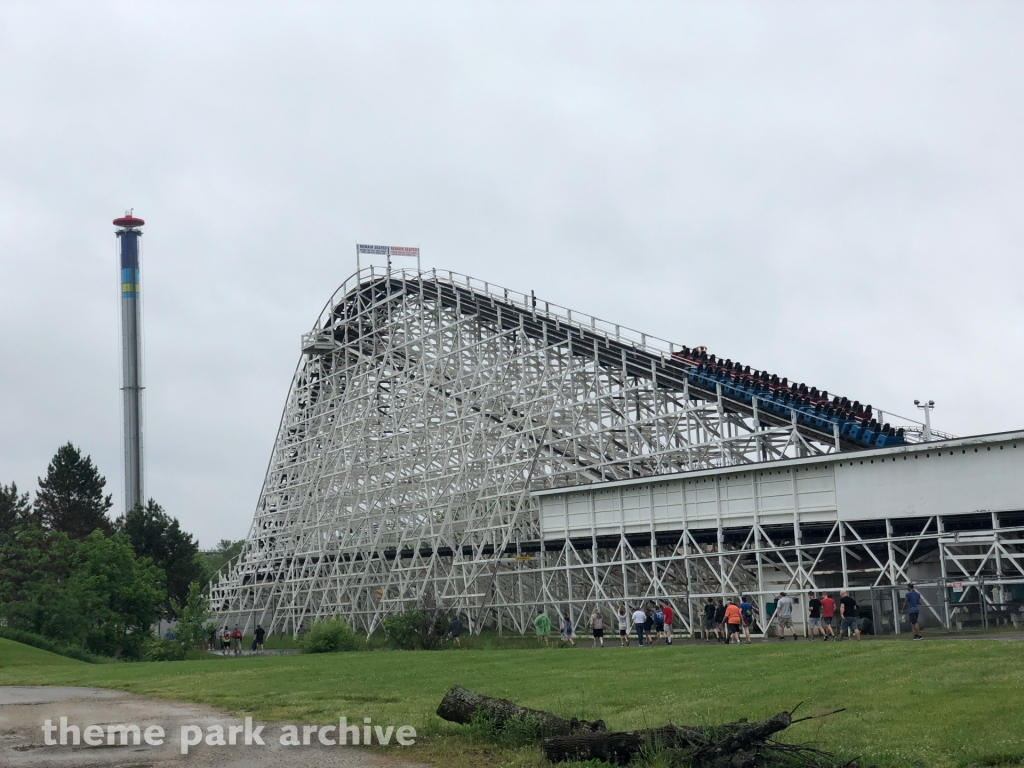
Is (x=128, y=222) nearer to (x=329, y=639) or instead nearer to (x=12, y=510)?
(x=12, y=510)

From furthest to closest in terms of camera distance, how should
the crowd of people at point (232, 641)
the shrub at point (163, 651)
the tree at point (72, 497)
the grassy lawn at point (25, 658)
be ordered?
1. the tree at point (72, 497)
2. the crowd of people at point (232, 641)
3. the shrub at point (163, 651)
4. the grassy lawn at point (25, 658)

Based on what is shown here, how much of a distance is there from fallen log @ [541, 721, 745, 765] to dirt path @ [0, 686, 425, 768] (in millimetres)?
1714

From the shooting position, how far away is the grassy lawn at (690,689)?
11.1 metres

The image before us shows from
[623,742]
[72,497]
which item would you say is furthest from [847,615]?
[72,497]

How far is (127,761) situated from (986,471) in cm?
2337

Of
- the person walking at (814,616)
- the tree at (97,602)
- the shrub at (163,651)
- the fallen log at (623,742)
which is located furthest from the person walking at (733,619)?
the tree at (97,602)

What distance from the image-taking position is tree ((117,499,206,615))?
212ft

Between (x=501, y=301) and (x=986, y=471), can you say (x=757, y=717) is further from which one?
(x=501, y=301)

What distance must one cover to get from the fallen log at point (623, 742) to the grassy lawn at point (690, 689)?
0.37 meters

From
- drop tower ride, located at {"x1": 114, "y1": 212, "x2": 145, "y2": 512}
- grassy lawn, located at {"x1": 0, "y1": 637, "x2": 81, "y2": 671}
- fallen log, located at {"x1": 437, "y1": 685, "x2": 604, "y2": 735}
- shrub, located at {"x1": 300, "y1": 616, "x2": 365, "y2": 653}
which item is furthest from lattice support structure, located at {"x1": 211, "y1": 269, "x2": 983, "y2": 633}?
drop tower ride, located at {"x1": 114, "y1": 212, "x2": 145, "y2": 512}

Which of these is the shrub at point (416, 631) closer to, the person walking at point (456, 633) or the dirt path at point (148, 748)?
the person walking at point (456, 633)

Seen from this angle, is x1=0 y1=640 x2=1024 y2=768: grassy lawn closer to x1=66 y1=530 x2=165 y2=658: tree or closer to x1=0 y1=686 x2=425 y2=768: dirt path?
x1=0 y1=686 x2=425 y2=768: dirt path

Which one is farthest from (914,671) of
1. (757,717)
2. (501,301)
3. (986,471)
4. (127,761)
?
(501,301)

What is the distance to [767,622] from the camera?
105ft
